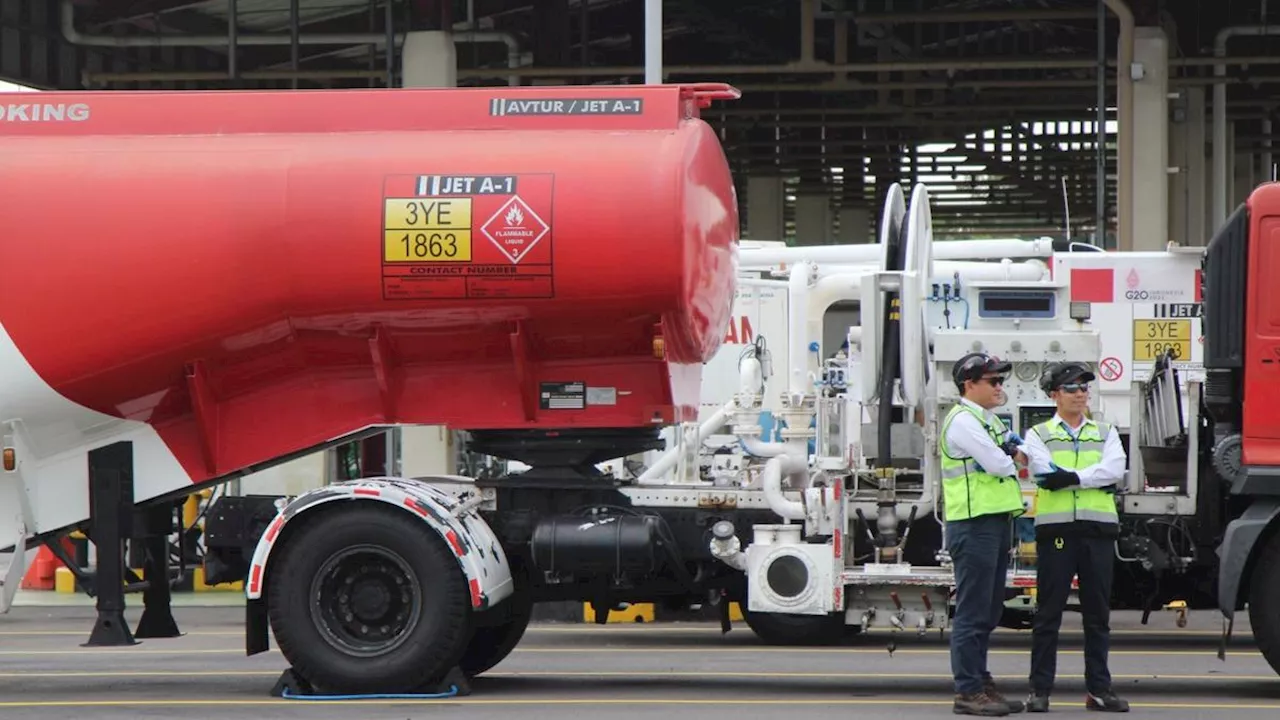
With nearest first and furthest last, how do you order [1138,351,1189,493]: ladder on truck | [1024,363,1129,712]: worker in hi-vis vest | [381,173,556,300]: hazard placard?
[1024,363,1129,712]: worker in hi-vis vest, [381,173,556,300]: hazard placard, [1138,351,1189,493]: ladder on truck

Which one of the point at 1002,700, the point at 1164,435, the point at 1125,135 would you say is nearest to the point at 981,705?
the point at 1002,700

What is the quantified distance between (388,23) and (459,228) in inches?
447

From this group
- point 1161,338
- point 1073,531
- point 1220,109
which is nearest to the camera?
point 1073,531

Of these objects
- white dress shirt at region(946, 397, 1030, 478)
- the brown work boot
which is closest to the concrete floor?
the brown work boot

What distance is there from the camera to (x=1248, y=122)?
35.6 meters

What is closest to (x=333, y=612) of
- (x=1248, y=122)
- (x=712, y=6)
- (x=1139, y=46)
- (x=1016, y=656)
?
(x=1016, y=656)

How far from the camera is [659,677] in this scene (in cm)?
1269

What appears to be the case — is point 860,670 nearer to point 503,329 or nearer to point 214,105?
point 503,329

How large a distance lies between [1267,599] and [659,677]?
3.82m

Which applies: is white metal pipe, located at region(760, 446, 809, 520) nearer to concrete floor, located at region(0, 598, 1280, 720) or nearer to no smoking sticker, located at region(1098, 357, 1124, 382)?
concrete floor, located at region(0, 598, 1280, 720)

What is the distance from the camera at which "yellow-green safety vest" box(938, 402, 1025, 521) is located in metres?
10.2

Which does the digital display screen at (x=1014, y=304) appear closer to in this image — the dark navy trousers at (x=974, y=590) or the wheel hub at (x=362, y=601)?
the dark navy trousers at (x=974, y=590)

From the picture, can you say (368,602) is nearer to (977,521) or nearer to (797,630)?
(977,521)

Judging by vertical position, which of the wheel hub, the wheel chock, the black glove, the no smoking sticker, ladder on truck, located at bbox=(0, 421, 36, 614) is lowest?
the wheel chock
